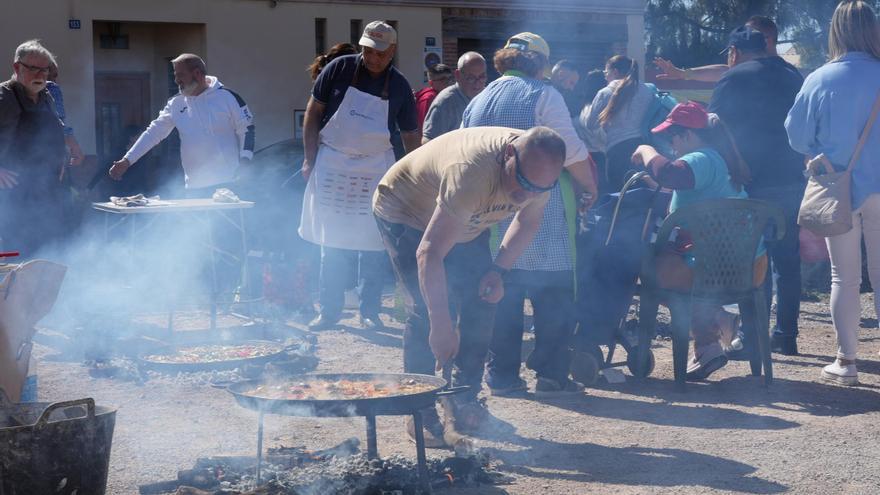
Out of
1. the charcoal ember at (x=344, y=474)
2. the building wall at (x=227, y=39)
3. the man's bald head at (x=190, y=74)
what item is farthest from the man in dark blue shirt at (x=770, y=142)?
the building wall at (x=227, y=39)

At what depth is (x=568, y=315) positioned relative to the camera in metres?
6.11

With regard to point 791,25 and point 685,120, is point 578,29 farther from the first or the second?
point 685,120

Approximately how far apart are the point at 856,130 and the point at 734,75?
1.19 m

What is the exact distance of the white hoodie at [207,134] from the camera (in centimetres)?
870

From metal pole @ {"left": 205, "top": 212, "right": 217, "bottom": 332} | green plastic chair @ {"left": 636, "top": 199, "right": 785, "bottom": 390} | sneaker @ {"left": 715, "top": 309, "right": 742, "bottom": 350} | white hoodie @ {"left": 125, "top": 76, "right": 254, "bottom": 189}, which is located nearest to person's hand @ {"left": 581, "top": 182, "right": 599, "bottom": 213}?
green plastic chair @ {"left": 636, "top": 199, "right": 785, "bottom": 390}

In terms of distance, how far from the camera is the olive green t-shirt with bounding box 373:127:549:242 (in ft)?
14.1

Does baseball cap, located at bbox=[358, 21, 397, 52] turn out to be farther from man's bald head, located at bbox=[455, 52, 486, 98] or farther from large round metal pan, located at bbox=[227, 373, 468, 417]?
large round metal pan, located at bbox=[227, 373, 468, 417]

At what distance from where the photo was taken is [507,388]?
6.25 metres

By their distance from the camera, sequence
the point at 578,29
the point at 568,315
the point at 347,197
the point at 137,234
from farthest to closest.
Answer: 1. the point at 578,29
2. the point at 137,234
3. the point at 347,197
4. the point at 568,315

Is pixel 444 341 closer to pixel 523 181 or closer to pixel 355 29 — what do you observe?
pixel 523 181

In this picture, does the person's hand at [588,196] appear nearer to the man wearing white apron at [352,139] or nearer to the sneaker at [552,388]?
the sneaker at [552,388]

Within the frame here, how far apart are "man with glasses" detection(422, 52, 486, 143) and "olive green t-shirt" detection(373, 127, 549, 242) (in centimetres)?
275

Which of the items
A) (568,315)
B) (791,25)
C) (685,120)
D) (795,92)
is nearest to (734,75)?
(795,92)

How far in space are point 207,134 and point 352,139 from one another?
5.87 ft
